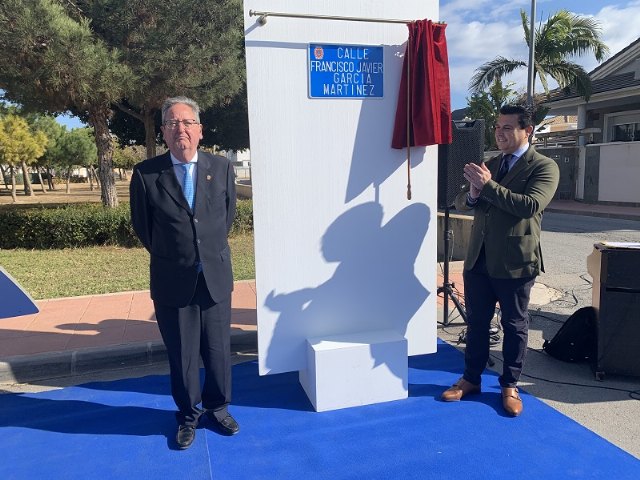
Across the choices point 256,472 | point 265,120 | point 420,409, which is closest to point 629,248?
point 420,409

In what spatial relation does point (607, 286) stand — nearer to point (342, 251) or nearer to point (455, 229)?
point (342, 251)

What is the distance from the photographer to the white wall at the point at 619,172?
637 inches

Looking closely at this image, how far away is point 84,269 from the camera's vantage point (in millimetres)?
8039

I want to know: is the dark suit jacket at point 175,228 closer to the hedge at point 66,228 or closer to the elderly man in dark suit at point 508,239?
the elderly man in dark suit at point 508,239

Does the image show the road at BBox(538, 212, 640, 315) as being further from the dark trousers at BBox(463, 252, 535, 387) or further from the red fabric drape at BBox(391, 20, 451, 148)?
the red fabric drape at BBox(391, 20, 451, 148)

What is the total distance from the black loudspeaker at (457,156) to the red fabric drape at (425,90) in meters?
1.37

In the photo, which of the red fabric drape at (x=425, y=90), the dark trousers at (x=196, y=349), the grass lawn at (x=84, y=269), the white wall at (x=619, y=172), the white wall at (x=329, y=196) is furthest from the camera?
the white wall at (x=619, y=172)

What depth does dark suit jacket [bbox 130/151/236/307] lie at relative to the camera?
2861mm

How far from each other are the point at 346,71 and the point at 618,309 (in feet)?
8.77

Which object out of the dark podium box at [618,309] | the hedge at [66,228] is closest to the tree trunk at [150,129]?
the hedge at [66,228]

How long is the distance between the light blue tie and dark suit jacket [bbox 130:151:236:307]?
0.04 meters

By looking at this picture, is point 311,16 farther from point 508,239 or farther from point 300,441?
point 300,441

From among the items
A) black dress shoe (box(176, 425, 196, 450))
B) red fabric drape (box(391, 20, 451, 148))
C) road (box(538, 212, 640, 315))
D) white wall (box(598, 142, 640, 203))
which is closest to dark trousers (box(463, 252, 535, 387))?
red fabric drape (box(391, 20, 451, 148))

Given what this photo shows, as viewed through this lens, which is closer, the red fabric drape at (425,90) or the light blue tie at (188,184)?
the light blue tie at (188,184)
